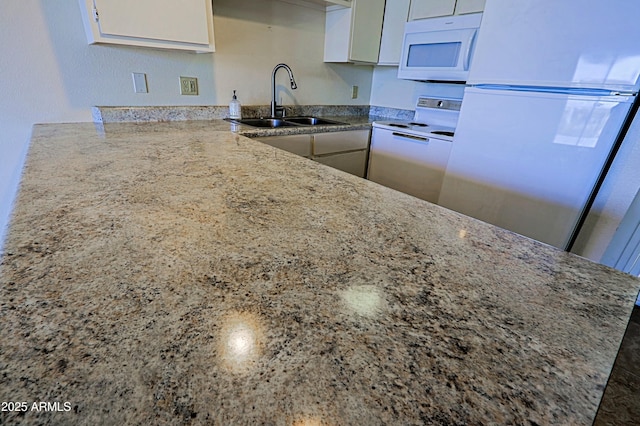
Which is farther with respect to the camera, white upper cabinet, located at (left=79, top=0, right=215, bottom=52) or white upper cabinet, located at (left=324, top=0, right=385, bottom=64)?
white upper cabinet, located at (left=324, top=0, right=385, bottom=64)

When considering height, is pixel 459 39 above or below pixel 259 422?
above

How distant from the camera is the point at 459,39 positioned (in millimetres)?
2010

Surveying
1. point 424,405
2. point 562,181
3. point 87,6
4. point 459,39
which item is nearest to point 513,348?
point 424,405

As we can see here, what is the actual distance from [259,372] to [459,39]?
2370mm

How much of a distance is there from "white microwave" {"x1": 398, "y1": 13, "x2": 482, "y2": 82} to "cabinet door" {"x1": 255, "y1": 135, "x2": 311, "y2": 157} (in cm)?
103

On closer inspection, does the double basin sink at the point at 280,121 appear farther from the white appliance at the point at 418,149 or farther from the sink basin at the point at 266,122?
the white appliance at the point at 418,149

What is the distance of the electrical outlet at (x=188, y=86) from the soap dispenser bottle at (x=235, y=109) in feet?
0.80

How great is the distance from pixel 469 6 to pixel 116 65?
87.3 inches

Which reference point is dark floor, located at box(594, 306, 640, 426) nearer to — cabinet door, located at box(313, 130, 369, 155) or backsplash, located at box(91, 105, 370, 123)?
cabinet door, located at box(313, 130, 369, 155)

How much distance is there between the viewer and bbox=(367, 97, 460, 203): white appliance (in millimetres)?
2178

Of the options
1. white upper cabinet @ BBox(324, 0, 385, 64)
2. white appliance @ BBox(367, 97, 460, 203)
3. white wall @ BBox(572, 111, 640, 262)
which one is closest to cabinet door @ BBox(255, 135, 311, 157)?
white appliance @ BBox(367, 97, 460, 203)

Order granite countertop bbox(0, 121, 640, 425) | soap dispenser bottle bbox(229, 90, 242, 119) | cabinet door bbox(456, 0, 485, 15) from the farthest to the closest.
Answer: soap dispenser bottle bbox(229, 90, 242, 119) → cabinet door bbox(456, 0, 485, 15) → granite countertop bbox(0, 121, 640, 425)

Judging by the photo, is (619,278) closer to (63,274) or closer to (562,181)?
(63,274)

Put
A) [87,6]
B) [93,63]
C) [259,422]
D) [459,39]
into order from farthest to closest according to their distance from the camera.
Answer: [459,39]
[93,63]
[87,6]
[259,422]
